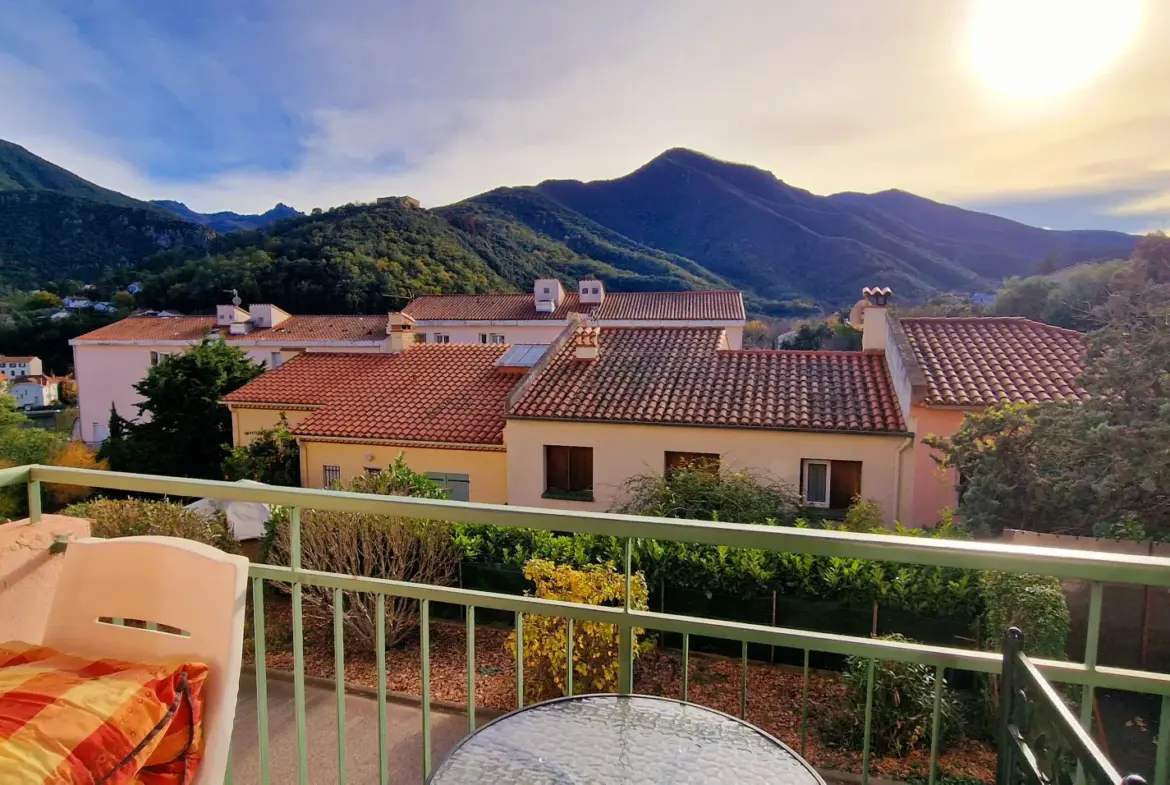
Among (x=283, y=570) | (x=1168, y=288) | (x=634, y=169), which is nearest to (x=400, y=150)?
(x=1168, y=288)

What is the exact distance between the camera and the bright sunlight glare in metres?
6.00

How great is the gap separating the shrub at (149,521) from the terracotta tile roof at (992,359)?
11029mm

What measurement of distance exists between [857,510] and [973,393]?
3.31 m

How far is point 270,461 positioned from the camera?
14617 millimetres

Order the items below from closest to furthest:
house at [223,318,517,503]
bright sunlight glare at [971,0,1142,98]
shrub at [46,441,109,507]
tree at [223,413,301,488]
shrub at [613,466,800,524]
Result: bright sunlight glare at [971,0,1142,98] → shrub at [613,466,800,524] → house at [223,318,517,503] → tree at [223,413,301,488] → shrub at [46,441,109,507]

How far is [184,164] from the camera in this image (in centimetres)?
3469

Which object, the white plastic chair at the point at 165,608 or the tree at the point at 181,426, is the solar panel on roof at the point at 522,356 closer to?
the tree at the point at 181,426

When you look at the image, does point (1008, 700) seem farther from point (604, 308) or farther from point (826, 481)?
point (604, 308)

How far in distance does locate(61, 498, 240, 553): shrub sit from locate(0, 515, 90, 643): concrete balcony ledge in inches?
252

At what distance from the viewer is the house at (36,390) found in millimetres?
35500

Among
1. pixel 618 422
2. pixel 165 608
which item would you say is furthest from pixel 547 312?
pixel 165 608

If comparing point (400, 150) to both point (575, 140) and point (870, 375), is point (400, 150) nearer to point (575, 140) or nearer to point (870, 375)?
point (575, 140)

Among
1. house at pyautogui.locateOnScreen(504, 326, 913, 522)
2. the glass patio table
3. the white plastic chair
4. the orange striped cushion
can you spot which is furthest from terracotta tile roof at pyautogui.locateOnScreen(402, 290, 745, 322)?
the orange striped cushion

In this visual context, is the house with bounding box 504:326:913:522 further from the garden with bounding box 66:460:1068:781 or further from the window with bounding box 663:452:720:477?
the garden with bounding box 66:460:1068:781
